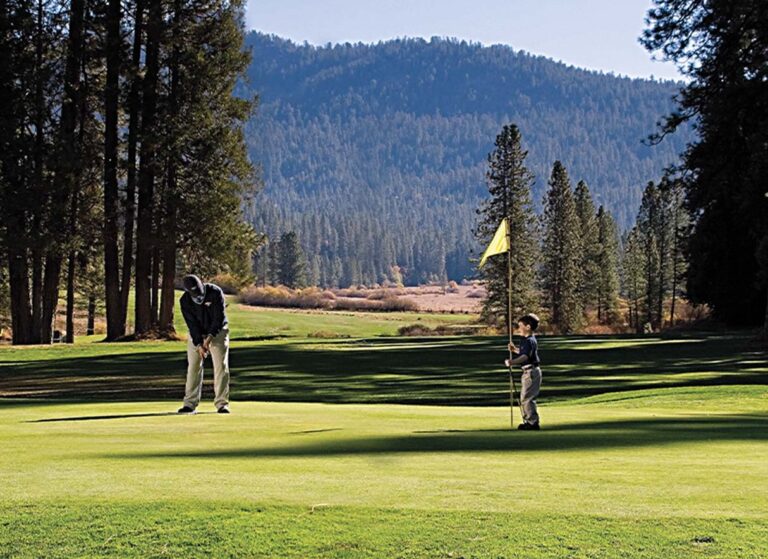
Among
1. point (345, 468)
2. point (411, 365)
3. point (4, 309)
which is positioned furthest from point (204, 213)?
point (345, 468)

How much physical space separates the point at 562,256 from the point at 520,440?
85.3 metres

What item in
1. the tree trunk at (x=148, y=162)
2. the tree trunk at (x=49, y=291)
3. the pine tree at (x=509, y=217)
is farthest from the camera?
the pine tree at (x=509, y=217)

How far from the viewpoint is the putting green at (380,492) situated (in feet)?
19.8

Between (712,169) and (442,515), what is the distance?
31.7 m

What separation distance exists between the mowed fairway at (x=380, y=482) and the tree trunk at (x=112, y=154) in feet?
84.8

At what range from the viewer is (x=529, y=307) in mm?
85750

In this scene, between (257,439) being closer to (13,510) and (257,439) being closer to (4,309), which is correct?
(13,510)

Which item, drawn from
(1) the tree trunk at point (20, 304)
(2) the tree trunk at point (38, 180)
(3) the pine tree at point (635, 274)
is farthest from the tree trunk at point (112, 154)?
(3) the pine tree at point (635, 274)

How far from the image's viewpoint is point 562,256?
9562 cm

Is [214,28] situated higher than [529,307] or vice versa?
[214,28]

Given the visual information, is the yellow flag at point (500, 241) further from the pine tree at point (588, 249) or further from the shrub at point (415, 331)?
the pine tree at point (588, 249)

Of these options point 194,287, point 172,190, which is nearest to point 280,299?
point 172,190

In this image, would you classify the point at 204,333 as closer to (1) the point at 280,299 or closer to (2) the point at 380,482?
(2) the point at 380,482

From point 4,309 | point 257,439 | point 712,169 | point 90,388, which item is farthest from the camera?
point 4,309
